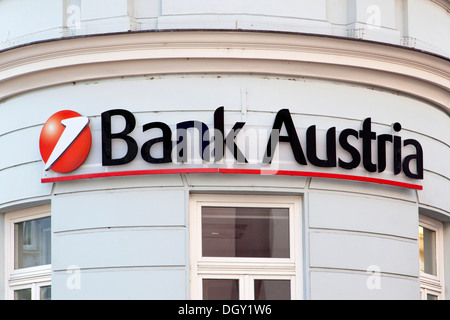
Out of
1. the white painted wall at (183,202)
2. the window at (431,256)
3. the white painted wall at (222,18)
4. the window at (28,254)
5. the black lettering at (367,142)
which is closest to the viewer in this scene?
the white painted wall at (183,202)

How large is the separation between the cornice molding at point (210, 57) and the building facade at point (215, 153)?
2 cm

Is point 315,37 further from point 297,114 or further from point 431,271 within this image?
point 431,271

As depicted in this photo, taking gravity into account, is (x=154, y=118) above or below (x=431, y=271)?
above

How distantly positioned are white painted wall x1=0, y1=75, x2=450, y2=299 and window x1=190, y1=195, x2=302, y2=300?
0.20 m

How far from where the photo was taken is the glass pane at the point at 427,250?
56.1 ft

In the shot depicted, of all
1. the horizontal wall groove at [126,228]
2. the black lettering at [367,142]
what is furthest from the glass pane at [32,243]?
the black lettering at [367,142]

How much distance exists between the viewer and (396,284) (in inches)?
626

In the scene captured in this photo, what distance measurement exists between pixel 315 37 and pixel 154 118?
7.51 feet

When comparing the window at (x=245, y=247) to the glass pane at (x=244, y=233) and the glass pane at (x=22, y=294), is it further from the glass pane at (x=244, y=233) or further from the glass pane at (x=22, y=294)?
the glass pane at (x=22, y=294)

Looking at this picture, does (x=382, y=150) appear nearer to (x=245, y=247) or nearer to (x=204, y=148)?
(x=245, y=247)

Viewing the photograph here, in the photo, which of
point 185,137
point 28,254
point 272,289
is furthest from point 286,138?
point 28,254

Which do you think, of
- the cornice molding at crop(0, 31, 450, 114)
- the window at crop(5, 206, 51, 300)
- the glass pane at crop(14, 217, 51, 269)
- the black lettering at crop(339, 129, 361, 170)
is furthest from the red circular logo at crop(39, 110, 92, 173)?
the black lettering at crop(339, 129, 361, 170)

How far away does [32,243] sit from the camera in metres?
16.5

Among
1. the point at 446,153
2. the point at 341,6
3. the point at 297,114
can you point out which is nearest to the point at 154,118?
the point at 297,114
